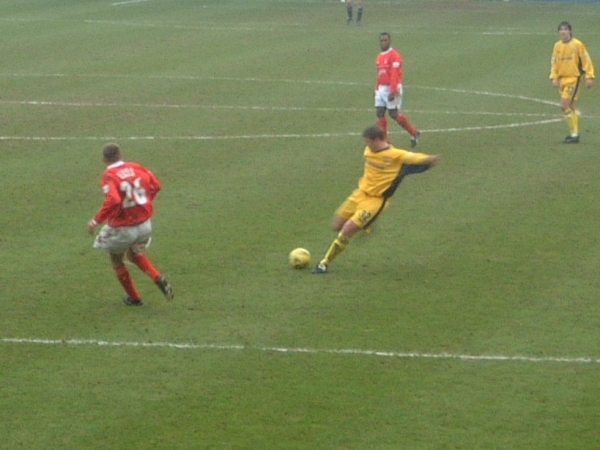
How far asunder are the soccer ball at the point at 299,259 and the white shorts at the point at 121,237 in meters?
2.11

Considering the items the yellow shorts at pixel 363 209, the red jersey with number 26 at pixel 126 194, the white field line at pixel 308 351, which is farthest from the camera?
the yellow shorts at pixel 363 209

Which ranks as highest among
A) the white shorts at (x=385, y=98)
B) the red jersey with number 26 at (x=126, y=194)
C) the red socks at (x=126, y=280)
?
the red jersey with number 26 at (x=126, y=194)

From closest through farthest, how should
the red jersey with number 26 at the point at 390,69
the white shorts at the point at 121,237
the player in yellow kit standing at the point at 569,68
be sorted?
1. the white shorts at the point at 121,237
2. the player in yellow kit standing at the point at 569,68
3. the red jersey with number 26 at the point at 390,69

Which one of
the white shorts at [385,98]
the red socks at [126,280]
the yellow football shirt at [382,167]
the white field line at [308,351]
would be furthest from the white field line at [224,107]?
the white field line at [308,351]

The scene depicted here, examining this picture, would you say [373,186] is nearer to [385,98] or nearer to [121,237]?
[121,237]

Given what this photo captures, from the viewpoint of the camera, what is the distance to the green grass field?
1079 centimetres

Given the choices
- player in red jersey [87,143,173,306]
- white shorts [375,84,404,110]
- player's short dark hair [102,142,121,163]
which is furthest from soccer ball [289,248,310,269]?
→ white shorts [375,84,404,110]

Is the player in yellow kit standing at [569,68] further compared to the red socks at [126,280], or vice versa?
the player in yellow kit standing at [569,68]

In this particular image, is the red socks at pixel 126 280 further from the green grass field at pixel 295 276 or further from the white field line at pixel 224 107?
the white field line at pixel 224 107

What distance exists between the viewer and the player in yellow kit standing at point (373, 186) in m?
15.1

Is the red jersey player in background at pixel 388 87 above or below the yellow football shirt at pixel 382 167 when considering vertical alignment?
below

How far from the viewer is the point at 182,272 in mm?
15023

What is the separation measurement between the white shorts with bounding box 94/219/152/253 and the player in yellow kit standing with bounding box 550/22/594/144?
11.5 m

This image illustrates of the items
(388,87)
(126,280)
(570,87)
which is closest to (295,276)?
(126,280)
